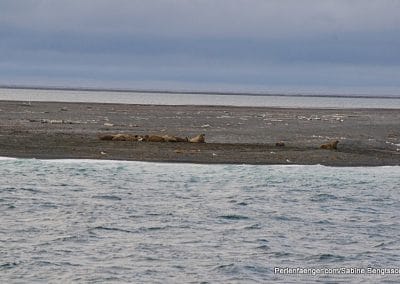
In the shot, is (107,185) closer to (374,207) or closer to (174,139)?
(374,207)


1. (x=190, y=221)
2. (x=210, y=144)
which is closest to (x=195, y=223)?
(x=190, y=221)

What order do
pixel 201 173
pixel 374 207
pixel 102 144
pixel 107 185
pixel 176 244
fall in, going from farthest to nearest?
pixel 102 144 → pixel 201 173 → pixel 107 185 → pixel 374 207 → pixel 176 244

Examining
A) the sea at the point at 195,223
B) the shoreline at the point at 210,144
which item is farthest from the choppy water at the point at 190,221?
the shoreline at the point at 210,144

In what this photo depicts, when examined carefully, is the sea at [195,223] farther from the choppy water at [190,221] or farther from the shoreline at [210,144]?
the shoreline at [210,144]

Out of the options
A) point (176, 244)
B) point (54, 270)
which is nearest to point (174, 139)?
Answer: point (176, 244)

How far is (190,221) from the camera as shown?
64.0ft

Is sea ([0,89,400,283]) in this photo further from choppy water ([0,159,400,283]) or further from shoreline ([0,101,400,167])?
shoreline ([0,101,400,167])

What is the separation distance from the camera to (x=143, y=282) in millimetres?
14258

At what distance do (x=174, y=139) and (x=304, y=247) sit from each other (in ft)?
57.4

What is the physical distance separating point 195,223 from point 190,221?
0.22m

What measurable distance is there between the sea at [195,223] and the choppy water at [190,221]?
0.03 meters

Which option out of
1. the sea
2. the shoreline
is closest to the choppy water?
the sea

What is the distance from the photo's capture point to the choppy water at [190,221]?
1527 cm

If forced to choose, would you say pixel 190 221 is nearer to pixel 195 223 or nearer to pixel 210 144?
pixel 195 223
